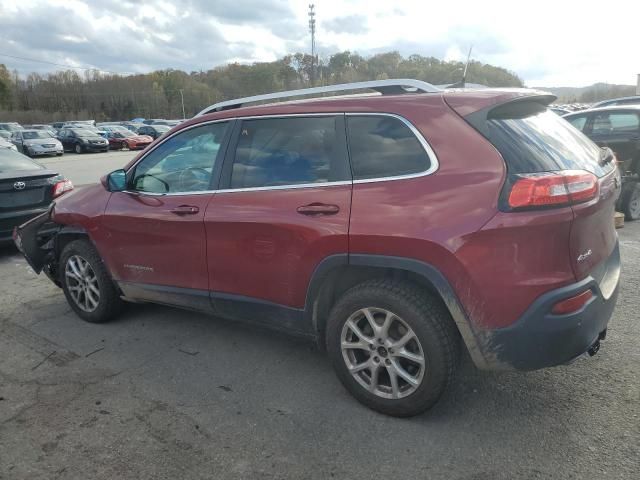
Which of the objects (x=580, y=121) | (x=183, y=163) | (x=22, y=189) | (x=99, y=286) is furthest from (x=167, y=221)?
(x=580, y=121)

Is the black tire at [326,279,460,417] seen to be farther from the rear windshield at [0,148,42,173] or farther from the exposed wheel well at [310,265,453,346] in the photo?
the rear windshield at [0,148,42,173]

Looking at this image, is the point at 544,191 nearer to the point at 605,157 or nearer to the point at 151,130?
the point at 605,157

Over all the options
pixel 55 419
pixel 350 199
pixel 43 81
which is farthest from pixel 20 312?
pixel 43 81

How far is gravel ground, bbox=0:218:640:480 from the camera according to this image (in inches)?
96.7

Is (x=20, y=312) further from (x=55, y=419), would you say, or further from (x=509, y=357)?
(x=509, y=357)

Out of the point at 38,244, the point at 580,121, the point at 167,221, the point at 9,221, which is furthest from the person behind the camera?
the point at 580,121

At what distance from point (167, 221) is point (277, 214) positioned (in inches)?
40.9

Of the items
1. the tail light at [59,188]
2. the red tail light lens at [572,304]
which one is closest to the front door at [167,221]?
the red tail light lens at [572,304]

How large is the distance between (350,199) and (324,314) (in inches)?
29.8

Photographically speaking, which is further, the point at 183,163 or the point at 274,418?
the point at 183,163

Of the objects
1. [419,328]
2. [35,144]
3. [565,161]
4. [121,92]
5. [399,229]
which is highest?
[121,92]

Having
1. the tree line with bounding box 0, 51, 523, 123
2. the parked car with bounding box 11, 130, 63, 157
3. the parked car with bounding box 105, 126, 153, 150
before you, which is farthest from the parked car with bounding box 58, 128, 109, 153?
the tree line with bounding box 0, 51, 523, 123

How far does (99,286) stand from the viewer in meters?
4.25

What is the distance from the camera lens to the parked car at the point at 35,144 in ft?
91.6
